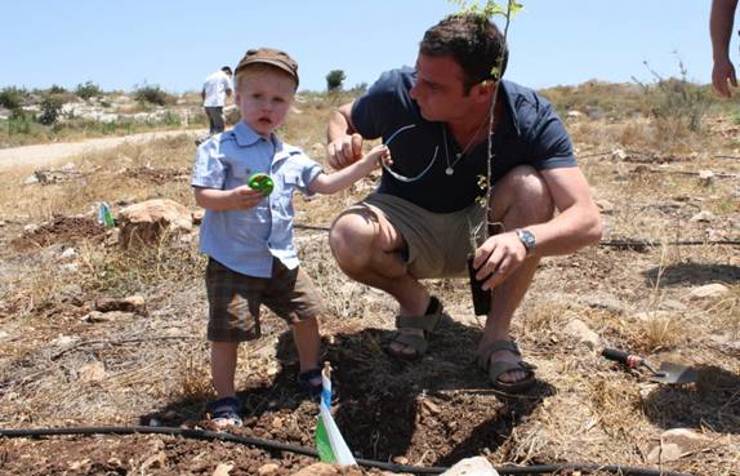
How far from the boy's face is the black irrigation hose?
0.99 m

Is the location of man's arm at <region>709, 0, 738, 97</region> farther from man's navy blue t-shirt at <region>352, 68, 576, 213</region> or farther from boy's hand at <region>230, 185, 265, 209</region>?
boy's hand at <region>230, 185, 265, 209</region>

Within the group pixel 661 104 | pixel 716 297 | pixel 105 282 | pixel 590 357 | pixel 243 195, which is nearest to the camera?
pixel 243 195

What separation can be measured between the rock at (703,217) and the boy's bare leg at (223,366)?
3484 mm

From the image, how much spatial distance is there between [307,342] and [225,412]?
0.38m

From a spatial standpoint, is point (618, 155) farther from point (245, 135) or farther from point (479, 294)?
point (245, 135)

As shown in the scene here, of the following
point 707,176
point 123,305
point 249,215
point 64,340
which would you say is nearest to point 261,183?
point 249,215

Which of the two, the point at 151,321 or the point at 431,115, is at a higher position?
the point at 431,115

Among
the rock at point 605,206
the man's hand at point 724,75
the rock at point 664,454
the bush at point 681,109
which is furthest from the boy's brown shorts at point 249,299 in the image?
the bush at point 681,109

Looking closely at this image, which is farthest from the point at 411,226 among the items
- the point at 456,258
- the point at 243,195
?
the point at 243,195

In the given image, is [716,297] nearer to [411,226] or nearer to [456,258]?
[456,258]

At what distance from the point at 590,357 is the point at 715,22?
1.36 m

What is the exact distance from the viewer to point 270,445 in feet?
7.78

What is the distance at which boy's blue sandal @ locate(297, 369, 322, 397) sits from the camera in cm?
268

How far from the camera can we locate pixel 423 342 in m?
2.89
